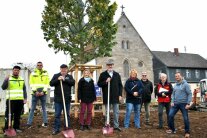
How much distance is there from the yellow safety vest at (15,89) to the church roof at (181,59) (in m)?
46.8

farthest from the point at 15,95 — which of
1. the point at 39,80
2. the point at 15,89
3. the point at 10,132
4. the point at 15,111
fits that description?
the point at 10,132

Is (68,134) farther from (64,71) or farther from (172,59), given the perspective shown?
(172,59)

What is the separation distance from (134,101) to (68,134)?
2815mm

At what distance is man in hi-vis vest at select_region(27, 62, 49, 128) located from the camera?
10453mm

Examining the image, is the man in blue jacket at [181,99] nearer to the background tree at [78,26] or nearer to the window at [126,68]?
the background tree at [78,26]

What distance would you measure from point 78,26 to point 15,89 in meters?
19.9

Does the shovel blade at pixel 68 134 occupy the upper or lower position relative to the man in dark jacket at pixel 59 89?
lower

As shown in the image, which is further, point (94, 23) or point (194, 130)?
point (94, 23)

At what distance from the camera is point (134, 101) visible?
1073cm

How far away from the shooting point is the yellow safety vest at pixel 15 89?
9916mm

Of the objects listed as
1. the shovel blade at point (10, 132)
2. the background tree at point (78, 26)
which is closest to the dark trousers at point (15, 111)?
the shovel blade at point (10, 132)

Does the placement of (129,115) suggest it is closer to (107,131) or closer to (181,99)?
(107,131)

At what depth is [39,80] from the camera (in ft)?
34.7

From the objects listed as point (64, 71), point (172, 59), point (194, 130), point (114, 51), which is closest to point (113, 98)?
point (64, 71)
